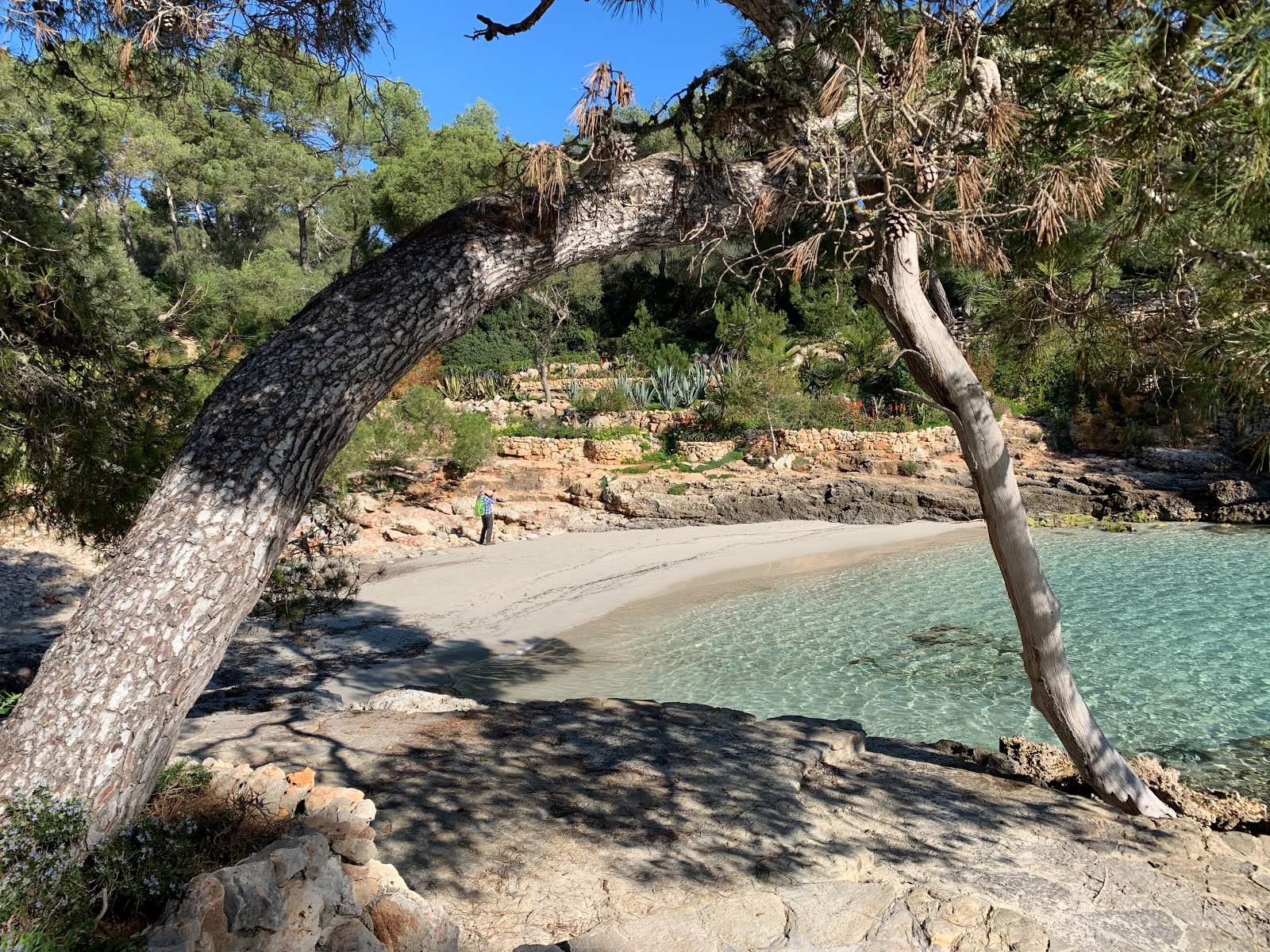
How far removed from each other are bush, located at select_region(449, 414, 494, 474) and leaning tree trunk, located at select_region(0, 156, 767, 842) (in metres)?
14.8

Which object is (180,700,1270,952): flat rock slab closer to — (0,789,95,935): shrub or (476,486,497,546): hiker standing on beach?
(0,789,95,935): shrub

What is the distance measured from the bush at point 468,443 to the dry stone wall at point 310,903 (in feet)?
49.2

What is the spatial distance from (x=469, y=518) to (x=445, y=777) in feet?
41.6

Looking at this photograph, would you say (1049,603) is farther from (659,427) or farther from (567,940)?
(659,427)

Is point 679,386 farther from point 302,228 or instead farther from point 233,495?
point 233,495

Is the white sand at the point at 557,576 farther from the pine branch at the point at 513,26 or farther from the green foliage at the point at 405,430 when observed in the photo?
the pine branch at the point at 513,26

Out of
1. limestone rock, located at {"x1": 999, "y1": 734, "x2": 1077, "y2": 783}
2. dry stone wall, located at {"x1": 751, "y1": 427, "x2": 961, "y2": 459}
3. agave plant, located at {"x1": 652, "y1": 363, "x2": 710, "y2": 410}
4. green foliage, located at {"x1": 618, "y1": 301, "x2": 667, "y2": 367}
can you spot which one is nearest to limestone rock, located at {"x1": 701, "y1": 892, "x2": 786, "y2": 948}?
limestone rock, located at {"x1": 999, "y1": 734, "x2": 1077, "y2": 783}

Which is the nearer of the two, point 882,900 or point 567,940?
point 567,940

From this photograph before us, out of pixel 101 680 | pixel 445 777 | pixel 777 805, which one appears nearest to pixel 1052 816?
pixel 777 805

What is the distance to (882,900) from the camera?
3.30 meters

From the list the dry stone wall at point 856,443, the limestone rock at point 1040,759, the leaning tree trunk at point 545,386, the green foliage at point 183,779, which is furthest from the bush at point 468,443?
the green foliage at point 183,779

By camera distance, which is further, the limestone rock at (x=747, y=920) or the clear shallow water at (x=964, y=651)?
the clear shallow water at (x=964, y=651)

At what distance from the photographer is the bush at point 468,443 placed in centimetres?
1797

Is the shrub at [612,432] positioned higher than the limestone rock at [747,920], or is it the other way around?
the shrub at [612,432]
